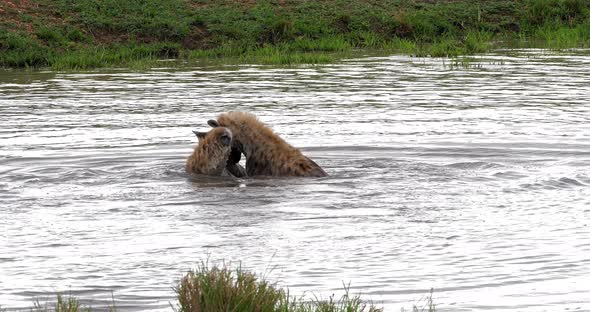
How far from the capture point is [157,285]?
6441 mm

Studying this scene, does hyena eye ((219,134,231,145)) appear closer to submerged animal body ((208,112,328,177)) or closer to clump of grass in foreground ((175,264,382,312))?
submerged animal body ((208,112,328,177))

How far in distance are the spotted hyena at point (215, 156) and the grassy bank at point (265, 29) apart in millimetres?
11846

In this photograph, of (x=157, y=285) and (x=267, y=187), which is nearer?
(x=157, y=285)

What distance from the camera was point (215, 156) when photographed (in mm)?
10367

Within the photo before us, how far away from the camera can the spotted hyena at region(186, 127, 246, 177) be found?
10.2 meters

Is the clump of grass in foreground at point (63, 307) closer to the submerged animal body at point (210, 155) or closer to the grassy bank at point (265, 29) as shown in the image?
the submerged animal body at point (210, 155)

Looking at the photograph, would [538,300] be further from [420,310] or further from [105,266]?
[105,266]

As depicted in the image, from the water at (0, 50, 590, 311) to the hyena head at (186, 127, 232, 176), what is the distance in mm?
205

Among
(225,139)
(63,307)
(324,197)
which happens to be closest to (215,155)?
(225,139)

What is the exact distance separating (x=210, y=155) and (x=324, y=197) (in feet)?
4.94

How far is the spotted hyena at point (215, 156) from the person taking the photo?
10.2 meters

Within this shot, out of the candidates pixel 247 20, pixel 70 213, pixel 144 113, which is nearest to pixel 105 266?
pixel 70 213

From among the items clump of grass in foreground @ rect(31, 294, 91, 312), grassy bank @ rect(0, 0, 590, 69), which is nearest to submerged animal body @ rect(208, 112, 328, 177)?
clump of grass in foreground @ rect(31, 294, 91, 312)

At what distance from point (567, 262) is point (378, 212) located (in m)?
1.97
